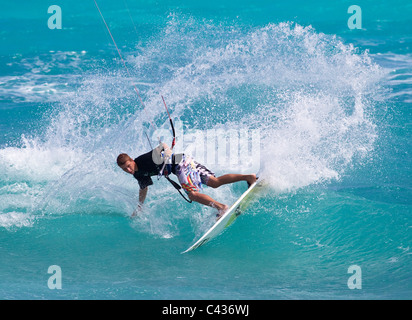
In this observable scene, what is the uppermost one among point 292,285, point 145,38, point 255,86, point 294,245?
point 145,38

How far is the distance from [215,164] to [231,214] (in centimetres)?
255

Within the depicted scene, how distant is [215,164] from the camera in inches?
342

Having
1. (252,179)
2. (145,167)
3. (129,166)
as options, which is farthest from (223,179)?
(129,166)

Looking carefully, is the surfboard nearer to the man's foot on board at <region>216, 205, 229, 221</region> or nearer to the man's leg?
the man's foot on board at <region>216, 205, 229, 221</region>

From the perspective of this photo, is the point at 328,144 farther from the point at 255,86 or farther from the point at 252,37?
the point at 252,37

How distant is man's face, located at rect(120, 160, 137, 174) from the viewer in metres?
5.83

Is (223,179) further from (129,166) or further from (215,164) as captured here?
(215,164)

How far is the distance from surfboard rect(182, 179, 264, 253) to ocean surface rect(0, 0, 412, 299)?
159 millimetres

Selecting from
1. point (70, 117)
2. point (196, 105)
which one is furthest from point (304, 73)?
point (70, 117)

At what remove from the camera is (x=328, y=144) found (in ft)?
28.2

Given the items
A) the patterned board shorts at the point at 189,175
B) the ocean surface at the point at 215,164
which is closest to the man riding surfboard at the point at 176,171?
the patterned board shorts at the point at 189,175

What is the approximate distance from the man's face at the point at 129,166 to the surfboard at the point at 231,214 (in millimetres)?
1241

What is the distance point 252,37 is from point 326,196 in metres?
8.05

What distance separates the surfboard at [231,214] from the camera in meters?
5.97
